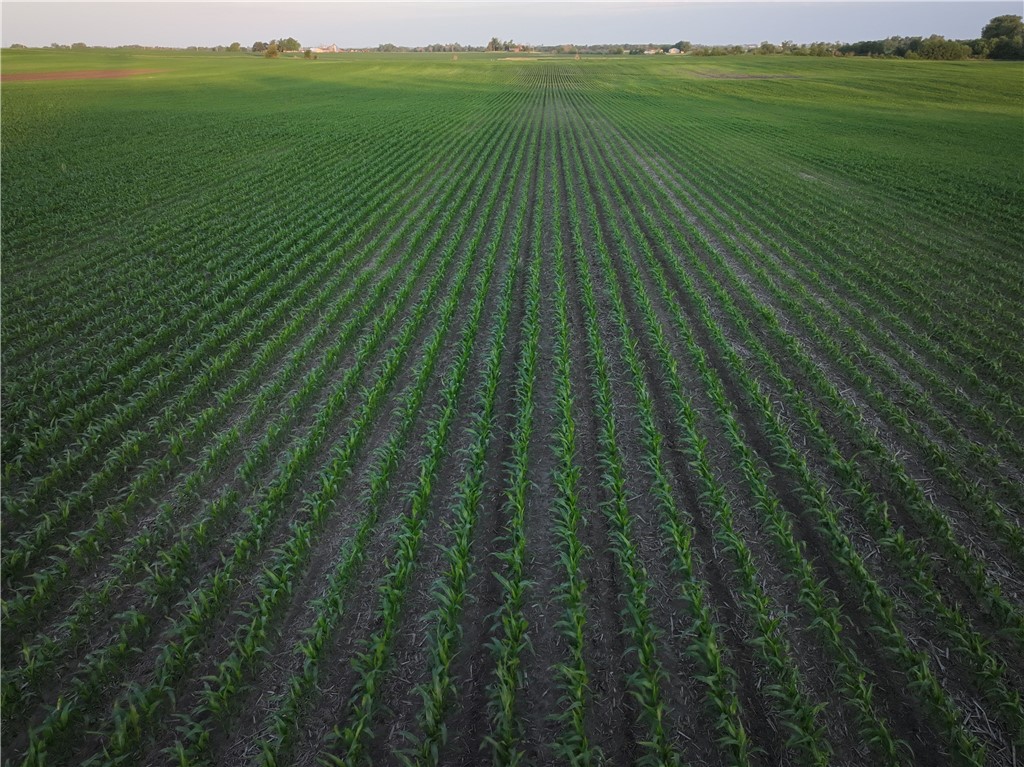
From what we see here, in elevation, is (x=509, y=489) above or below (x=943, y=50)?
below

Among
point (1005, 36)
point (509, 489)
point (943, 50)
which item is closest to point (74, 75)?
point (509, 489)

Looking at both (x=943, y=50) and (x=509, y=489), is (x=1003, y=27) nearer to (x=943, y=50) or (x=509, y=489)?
(x=943, y=50)

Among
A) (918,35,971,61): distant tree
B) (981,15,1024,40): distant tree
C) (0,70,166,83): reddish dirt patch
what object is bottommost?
(0,70,166,83): reddish dirt patch

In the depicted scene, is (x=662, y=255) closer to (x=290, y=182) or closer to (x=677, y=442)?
(x=677, y=442)

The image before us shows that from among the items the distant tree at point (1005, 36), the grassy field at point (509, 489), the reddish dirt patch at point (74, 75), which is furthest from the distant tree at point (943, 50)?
the reddish dirt patch at point (74, 75)

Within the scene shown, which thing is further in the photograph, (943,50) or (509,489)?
(943,50)

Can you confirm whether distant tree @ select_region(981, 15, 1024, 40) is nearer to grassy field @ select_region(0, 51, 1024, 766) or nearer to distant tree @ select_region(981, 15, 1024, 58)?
distant tree @ select_region(981, 15, 1024, 58)

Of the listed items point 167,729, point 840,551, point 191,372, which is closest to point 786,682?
point 840,551

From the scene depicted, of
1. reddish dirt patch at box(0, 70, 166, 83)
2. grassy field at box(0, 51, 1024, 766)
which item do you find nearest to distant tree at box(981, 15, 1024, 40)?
grassy field at box(0, 51, 1024, 766)
